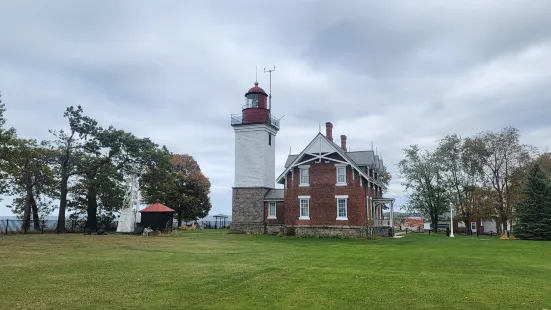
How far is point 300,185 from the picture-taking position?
38000 millimetres

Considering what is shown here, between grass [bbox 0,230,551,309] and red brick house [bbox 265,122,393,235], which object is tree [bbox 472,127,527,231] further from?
grass [bbox 0,230,551,309]

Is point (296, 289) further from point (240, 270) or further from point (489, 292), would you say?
point (489, 292)

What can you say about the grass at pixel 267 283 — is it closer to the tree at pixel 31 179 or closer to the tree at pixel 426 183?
the tree at pixel 31 179

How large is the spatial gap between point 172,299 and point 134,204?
32.9m

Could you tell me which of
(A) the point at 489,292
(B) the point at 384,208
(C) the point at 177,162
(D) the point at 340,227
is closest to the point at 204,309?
(A) the point at 489,292

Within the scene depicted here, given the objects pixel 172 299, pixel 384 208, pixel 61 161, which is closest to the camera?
pixel 172 299

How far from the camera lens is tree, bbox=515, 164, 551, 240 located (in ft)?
124

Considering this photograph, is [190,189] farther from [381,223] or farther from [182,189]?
[381,223]

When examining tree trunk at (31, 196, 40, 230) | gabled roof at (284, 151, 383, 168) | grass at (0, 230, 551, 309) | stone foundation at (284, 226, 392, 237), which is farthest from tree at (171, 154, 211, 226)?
grass at (0, 230, 551, 309)

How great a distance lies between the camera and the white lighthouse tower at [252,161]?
134 feet

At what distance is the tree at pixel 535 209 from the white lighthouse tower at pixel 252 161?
77.0ft

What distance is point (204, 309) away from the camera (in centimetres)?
905

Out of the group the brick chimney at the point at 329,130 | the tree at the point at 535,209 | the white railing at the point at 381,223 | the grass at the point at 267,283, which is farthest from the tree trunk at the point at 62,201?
the tree at the point at 535,209

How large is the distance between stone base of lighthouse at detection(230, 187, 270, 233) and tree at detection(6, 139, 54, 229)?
1617 centimetres
